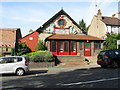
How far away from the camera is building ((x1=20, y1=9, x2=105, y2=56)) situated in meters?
23.1

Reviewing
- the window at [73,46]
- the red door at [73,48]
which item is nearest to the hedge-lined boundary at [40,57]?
the red door at [73,48]

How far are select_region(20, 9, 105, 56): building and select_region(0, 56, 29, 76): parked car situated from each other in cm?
1066

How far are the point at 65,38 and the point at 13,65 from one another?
12.3 meters

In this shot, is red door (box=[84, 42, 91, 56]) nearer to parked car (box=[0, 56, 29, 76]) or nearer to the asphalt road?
parked car (box=[0, 56, 29, 76])

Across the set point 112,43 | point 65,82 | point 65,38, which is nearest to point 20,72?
point 65,82

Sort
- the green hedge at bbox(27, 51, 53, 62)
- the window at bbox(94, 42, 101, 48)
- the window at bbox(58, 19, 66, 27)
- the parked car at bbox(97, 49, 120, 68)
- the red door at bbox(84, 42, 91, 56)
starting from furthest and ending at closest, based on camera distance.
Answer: the window at bbox(58, 19, 66, 27) < the window at bbox(94, 42, 101, 48) < the red door at bbox(84, 42, 91, 56) < the green hedge at bbox(27, 51, 53, 62) < the parked car at bbox(97, 49, 120, 68)

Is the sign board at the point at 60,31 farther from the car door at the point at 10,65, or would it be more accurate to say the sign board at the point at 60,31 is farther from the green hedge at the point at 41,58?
the car door at the point at 10,65

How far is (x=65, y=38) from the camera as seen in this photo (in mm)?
22766

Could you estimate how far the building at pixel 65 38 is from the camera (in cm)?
2308

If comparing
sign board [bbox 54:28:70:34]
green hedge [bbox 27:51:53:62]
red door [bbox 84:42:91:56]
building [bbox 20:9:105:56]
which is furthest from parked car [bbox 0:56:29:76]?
red door [bbox 84:42:91:56]

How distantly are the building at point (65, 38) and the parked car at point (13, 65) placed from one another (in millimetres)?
10656

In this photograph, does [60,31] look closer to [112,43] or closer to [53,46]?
[53,46]

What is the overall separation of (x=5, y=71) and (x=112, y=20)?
28700 mm

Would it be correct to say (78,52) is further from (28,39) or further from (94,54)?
(28,39)
